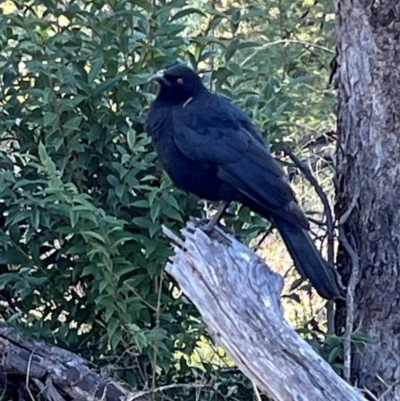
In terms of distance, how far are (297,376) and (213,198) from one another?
1334 millimetres

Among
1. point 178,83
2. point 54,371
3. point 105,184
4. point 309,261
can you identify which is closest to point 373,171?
point 309,261

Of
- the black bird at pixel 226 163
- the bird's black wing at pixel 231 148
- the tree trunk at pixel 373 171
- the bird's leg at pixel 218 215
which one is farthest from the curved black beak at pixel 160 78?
the tree trunk at pixel 373 171

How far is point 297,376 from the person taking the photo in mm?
3732

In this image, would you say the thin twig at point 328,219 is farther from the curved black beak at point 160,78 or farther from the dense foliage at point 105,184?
the curved black beak at point 160,78

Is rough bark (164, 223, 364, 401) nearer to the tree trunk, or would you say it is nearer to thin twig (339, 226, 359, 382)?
thin twig (339, 226, 359, 382)

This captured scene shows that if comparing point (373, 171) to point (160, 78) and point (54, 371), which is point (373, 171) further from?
point (54, 371)

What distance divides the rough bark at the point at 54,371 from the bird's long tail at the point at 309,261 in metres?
1.00

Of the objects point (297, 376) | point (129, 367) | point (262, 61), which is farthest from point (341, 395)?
point (262, 61)

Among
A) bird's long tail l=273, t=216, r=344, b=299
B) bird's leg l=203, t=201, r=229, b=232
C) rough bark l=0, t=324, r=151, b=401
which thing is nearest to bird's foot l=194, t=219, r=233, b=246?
bird's leg l=203, t=201, r=229, b=232

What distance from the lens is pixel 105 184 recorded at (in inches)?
200

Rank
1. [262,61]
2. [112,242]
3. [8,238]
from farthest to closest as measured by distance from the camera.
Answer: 1. [262,61]
2. [8,238]
3. [112,242]

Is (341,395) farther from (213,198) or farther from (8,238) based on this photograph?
(8,238)

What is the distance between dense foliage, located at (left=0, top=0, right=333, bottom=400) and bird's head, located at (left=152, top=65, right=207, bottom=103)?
0.10m

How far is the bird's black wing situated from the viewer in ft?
15.5
